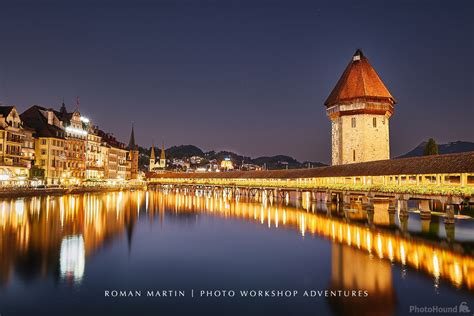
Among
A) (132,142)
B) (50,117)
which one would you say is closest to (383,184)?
(50,117)

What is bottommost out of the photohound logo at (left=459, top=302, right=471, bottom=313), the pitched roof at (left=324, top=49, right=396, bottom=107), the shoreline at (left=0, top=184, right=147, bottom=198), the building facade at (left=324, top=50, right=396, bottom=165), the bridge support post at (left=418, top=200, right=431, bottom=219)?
the photohound logo at (left=459, top=302, right=471, bottom=313)

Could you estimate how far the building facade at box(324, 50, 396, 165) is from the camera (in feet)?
195

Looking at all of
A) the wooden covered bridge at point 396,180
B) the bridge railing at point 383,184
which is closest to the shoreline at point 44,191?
the bridge railing at point 383,184

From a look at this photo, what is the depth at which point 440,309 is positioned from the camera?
1433 centimetres

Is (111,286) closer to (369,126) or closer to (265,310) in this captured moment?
(265,310)

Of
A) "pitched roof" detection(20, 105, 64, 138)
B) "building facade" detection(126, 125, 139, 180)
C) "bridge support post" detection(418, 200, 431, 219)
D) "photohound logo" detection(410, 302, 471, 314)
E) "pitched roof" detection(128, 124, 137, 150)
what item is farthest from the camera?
"pitched roof" detection(128, 124, 137, 150)

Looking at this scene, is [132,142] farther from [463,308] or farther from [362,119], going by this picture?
[463,308]

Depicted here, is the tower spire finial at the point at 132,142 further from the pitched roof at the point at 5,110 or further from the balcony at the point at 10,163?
the pitched roof at the point at 5,110

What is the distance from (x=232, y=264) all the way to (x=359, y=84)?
45796 millimetres

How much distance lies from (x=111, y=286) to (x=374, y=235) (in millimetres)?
17950

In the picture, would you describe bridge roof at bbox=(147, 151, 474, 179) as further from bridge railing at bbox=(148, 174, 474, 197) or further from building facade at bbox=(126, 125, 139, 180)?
building facade at bbox=(126, 125, 139, 180)

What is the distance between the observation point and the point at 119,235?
30953 millimetres

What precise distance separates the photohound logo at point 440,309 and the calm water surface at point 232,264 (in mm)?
344

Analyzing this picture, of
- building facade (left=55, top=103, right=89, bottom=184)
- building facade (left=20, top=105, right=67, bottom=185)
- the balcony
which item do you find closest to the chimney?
building facade (left=20, top=105, right=67, bottom=185)
